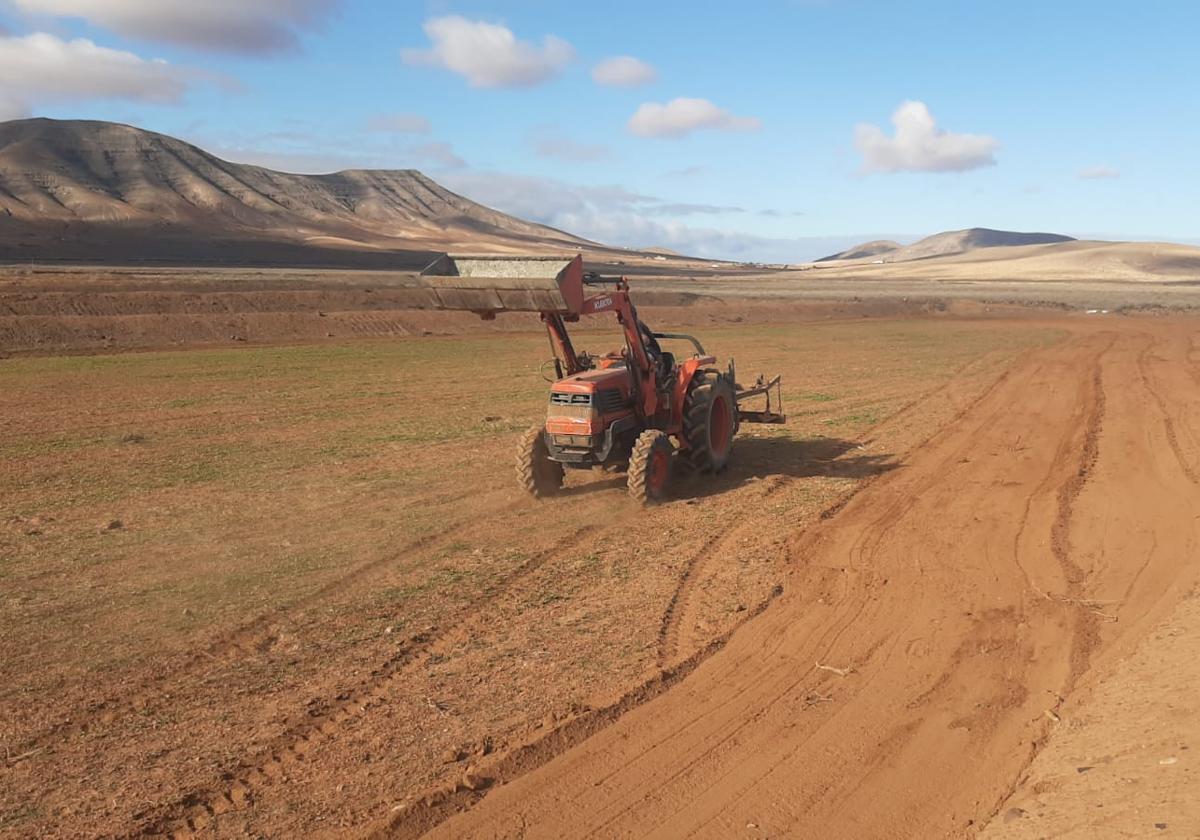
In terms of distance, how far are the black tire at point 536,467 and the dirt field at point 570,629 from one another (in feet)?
1.27

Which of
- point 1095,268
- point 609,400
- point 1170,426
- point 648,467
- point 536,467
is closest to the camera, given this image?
point 648,467

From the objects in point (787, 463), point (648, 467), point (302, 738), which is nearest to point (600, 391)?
point (648, 467)

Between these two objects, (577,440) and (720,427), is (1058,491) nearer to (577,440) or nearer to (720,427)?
(720,427)

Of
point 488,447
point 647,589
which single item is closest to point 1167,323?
point 488,447

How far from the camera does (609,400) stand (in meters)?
13.0

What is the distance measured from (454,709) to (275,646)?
81.0 inches

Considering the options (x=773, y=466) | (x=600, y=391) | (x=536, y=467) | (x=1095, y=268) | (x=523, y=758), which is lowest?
(x=523, y=758)

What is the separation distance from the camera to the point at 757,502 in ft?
42.8

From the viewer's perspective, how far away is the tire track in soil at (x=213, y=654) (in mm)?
6880

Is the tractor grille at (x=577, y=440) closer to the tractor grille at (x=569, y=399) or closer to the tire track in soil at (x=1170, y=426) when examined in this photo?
the tractor grille at (x=569, y=399)

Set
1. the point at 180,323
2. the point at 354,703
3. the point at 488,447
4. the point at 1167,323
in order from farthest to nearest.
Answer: the point at 1167,323 → the point at 180,323 → the point at 488,447 → the point at 354,703

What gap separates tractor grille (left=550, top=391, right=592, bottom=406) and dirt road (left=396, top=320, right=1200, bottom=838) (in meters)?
3.18

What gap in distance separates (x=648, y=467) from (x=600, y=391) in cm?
115

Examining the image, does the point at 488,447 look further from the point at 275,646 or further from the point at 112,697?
the point at 112,697
